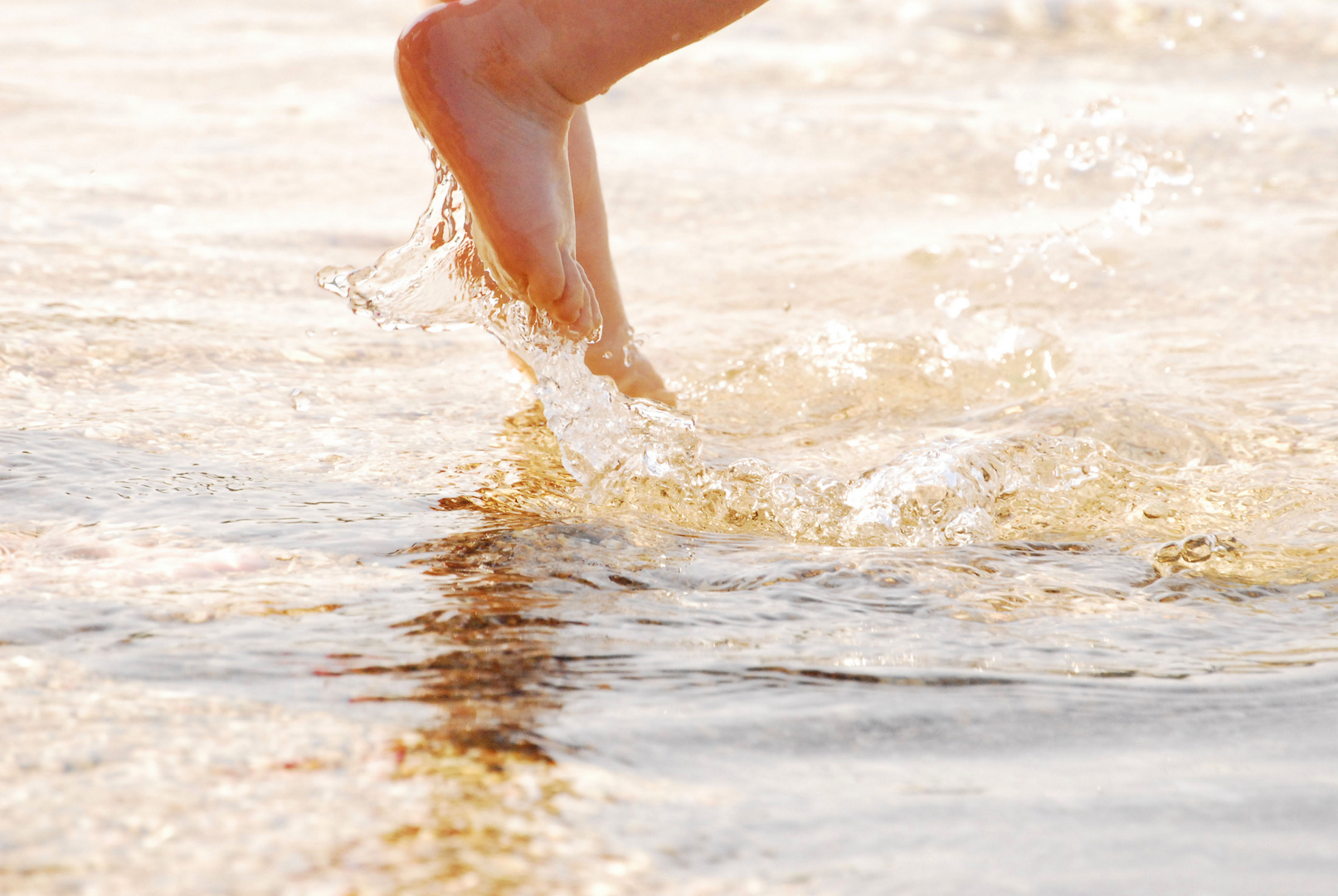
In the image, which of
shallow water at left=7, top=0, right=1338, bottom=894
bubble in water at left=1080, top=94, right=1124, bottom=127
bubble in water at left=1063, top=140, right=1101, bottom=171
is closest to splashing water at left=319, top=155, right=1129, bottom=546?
shallow water at left=7, top=0, right=1338, bottom=894

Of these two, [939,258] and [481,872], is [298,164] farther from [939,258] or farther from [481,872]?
[481,872]

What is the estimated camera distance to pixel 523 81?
71.4 inches

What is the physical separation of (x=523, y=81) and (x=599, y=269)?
1.35 feet

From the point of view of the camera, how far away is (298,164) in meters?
3.74

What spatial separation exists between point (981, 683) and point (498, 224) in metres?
0.95

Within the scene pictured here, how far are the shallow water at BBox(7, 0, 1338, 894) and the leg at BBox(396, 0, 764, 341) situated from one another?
0.25 metres

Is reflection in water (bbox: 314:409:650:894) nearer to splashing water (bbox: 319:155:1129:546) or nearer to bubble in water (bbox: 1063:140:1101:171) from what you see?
splashing water (bbox: 319:155:1129:546)

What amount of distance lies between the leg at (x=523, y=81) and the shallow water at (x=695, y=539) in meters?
0.25

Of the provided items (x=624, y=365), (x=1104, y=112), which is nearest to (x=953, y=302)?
(x=624, y=365)

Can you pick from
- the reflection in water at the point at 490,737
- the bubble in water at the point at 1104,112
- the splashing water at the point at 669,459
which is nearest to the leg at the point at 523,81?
the splashing water at the point at 669,459

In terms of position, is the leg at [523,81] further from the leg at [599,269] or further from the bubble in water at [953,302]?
the bubble in water at [953,302]

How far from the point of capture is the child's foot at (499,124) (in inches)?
71.1

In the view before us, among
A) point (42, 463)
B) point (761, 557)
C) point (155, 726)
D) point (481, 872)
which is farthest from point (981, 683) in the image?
point (42, 463)

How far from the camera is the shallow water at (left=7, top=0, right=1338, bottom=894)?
1.01 meters
